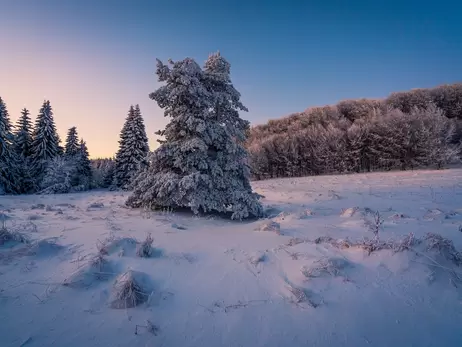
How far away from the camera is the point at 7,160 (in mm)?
26953

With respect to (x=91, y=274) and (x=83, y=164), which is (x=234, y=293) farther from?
(x=83, y=164)

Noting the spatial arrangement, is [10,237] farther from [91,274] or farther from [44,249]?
[91,274]

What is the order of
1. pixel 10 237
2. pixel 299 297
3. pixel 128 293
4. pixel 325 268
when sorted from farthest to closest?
pixel 10 237 → pixel 325 268 → pixel 299 297 → pixel 128 293

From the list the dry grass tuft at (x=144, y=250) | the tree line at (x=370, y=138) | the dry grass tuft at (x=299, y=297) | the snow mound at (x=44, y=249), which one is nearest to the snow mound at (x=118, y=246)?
the dry grass tuft at (x=144, y=250)

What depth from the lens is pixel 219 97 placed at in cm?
984

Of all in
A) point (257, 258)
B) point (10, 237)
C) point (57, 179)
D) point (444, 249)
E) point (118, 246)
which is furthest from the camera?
point (57, 179)

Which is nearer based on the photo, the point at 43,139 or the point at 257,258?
the point at 257,258

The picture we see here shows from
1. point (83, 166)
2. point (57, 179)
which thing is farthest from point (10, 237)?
point (83, 166)

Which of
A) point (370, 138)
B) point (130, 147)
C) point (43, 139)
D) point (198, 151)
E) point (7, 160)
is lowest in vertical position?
point (198, 151)

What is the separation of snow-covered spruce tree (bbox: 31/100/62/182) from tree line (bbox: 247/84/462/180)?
26.1m

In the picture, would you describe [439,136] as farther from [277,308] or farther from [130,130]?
[130,130]

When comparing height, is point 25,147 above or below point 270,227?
above

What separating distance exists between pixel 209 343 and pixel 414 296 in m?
3.00

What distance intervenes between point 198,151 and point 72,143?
35453 mm
